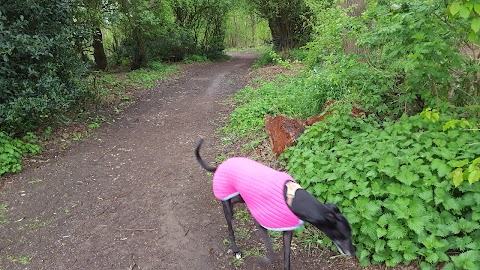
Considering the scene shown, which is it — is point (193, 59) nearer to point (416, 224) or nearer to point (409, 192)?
point (409, 192)

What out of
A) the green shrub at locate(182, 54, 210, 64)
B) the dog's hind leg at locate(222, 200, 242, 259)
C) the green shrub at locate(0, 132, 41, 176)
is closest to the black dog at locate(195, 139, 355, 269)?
the dog's hind leg at locate(222, 200, 242, 259)

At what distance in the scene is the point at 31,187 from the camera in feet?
15.6

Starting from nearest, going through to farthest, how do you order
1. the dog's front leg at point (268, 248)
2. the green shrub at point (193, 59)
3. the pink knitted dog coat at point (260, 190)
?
the pink knitted dog coat at point (260, 190) → the dog's front leg at point (268, 248) → the green shrub at point (193, 59)

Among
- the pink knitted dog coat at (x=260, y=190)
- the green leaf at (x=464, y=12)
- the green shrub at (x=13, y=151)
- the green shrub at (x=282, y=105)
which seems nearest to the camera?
the green leaf at (x=464, y=12)

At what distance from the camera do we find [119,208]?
4176mm

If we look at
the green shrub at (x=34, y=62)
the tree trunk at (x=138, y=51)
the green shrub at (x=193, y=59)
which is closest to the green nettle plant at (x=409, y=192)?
the green shrub at (x=34, y=62)

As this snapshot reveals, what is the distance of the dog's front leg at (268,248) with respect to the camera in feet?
9.43

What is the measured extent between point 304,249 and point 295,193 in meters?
1.08

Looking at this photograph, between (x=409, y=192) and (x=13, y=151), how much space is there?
226 inches

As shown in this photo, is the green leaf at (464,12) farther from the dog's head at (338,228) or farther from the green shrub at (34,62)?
the green shrub at (34,62)

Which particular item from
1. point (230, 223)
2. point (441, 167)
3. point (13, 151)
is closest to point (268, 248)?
point (230, 223)

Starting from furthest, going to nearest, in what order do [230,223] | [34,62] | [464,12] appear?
[34,62] → [230,223] → [464,12]

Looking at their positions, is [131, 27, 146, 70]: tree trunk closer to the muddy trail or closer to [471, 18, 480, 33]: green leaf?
the muddy trail

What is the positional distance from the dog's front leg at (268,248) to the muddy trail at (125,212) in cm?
6
